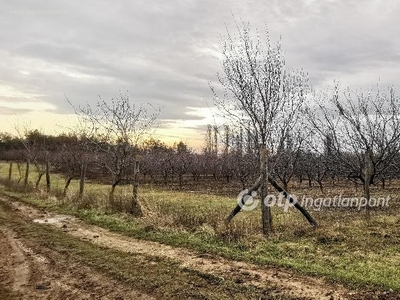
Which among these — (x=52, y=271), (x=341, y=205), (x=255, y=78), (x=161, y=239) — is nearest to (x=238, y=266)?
(x=161, y=239)

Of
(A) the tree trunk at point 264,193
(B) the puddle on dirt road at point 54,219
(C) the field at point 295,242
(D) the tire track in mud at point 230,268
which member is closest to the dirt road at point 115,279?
(D) the tire track in mud at point 230,268

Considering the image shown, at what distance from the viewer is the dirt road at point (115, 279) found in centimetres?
484

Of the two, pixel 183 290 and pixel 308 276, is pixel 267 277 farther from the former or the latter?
pixel 183 290

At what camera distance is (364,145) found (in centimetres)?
1223

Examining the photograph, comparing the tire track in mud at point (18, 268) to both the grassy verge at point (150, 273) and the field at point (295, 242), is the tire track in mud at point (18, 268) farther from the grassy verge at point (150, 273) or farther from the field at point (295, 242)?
the field at point (295, 242)

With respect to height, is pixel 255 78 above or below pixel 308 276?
above

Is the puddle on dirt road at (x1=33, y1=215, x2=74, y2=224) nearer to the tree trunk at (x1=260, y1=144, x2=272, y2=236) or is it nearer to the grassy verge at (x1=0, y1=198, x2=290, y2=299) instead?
the grassy verge at (x1=0, y1=198, x2=290, y2=299)

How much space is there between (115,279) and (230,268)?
1.88 meters

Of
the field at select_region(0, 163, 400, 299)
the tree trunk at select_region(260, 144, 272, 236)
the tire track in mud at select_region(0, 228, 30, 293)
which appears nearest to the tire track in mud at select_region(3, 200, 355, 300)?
the field at select_region(0, 163, 400, 299)

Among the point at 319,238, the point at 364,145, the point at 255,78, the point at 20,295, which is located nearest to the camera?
the point at 20,295

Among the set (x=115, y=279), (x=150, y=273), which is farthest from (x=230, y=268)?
(x=115, y=279)

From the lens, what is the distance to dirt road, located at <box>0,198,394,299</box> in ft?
15.9

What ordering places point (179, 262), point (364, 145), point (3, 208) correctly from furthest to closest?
point (3, 208)
point (364, 145)
point (179, 262)

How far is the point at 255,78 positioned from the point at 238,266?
534 cm
